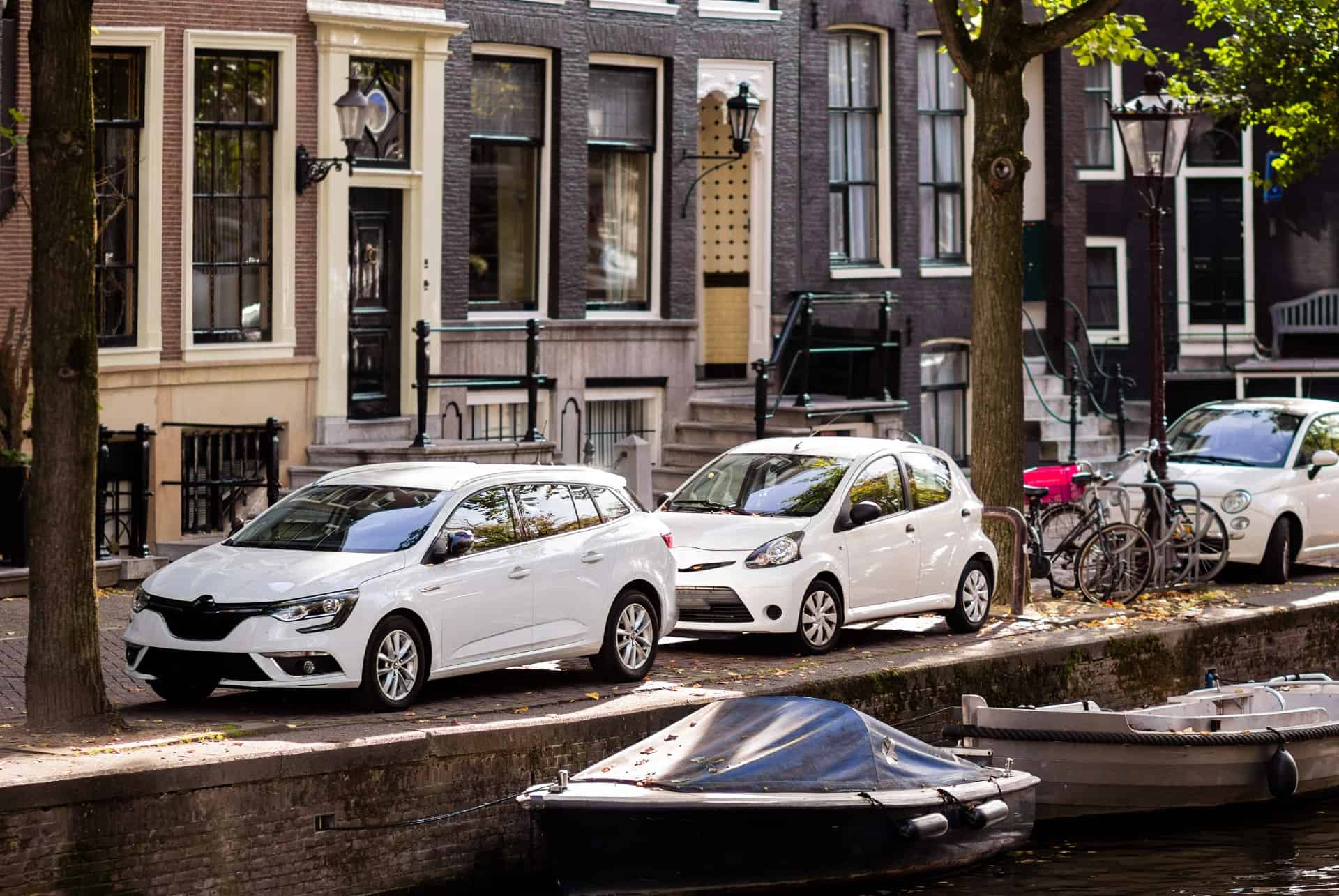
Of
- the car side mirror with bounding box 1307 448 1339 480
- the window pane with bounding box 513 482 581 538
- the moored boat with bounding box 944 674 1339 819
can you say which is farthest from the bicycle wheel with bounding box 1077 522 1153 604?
the window pane with bounding box 513 482 581 538

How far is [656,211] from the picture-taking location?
25922mm

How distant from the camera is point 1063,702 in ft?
54.5

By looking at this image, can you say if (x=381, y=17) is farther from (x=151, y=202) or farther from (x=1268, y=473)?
(x=1268, y=473)

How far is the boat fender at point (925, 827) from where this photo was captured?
1229 cm

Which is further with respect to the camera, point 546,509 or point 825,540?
point 825,540

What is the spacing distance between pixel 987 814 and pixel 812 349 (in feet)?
44.7

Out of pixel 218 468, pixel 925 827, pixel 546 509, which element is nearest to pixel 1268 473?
pixel 546 509

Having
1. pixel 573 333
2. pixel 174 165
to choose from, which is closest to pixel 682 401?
pixel 573 333

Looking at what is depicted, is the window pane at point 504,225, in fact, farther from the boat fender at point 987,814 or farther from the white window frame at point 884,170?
the boat fender at point 987,814

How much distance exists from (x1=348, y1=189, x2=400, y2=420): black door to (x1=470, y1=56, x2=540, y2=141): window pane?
5.29 ft

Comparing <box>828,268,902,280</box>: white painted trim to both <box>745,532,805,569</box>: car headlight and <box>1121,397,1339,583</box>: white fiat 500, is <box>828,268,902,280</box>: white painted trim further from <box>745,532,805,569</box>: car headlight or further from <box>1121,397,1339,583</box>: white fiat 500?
<box>745,532,805,569</box>: car headlight

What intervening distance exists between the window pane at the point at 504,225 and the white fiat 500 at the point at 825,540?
7369 mm

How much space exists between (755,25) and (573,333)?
15.3 feet

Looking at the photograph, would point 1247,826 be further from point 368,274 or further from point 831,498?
point 368,274
